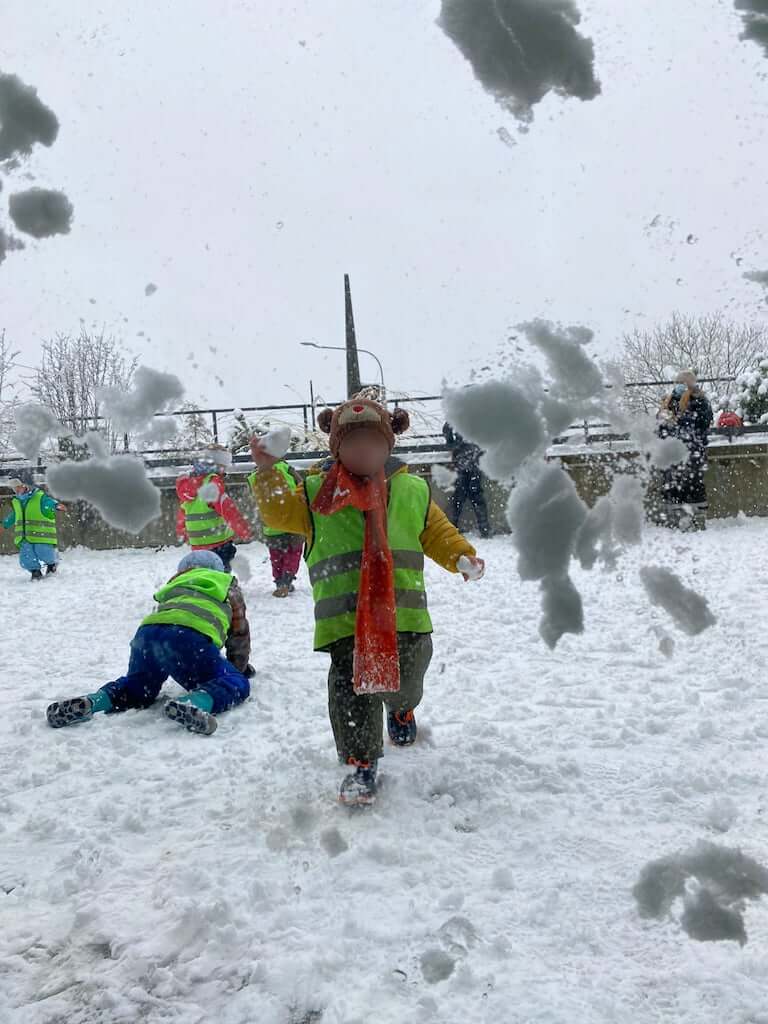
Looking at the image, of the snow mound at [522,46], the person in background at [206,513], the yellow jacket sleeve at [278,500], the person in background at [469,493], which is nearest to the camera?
the snow mound at [522,46]

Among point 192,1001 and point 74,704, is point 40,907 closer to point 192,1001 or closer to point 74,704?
point 192,1001

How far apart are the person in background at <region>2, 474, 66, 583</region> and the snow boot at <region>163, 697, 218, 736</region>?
6627mm

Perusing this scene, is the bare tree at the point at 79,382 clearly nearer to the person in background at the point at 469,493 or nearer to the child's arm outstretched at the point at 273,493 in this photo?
the child's arm outstretched at the point at 273,493

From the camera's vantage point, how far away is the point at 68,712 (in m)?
3.55

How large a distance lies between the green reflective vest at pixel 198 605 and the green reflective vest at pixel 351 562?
128 cm

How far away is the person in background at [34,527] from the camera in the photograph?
31.0ft

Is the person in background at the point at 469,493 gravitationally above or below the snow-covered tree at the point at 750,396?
below

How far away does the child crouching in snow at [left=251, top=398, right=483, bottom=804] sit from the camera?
8.49ft

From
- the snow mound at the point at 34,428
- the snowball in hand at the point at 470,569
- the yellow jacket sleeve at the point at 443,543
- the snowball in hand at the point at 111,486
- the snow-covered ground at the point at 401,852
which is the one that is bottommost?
the snow-covered ground at the point at 401,852

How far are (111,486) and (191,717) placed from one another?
1086 mm

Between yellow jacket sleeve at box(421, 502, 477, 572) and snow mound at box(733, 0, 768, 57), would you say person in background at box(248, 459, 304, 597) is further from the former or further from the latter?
snow mound at box(733, 0, 768, 57)

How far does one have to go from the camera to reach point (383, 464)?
278 cm

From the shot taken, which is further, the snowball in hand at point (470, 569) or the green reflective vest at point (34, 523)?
the green reflective vest at point (34, 523)

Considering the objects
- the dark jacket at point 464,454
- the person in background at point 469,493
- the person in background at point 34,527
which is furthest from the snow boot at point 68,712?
the person in background at point 34,527
